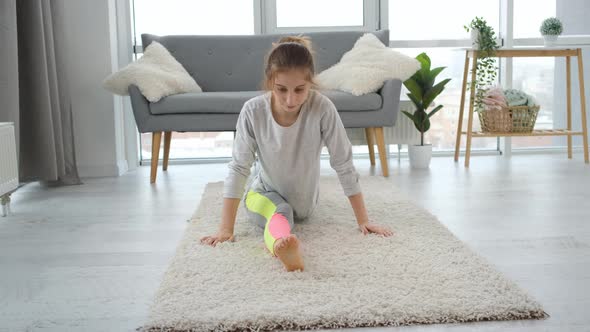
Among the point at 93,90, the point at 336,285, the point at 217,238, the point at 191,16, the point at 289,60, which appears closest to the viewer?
the point at 336,285

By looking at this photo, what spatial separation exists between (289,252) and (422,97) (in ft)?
7.36

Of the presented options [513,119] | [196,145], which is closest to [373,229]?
[513,119]

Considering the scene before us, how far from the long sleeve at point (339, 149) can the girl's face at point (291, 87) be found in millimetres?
162

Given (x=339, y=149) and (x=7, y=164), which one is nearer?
(x=339, y=149)

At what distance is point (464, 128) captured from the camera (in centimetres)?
412

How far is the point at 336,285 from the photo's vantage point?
4.42ft

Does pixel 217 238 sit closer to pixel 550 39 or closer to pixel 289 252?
pixel 289 252

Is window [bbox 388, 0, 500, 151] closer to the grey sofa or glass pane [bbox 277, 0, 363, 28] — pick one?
glass pane [bbox 277, 0, 363, 28]

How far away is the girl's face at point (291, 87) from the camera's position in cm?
159

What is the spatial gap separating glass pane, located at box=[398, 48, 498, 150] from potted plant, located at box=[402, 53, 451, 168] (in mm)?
642

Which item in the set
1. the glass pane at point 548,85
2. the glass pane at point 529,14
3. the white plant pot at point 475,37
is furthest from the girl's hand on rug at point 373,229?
the glass pane at point 529,14

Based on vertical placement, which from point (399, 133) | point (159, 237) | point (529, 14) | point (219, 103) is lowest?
point (159, 237)

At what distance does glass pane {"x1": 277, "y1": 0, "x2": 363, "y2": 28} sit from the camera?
4.06 meters

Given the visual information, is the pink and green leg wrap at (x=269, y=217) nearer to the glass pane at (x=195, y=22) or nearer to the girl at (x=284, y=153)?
the girl at (x=284, y=153)
